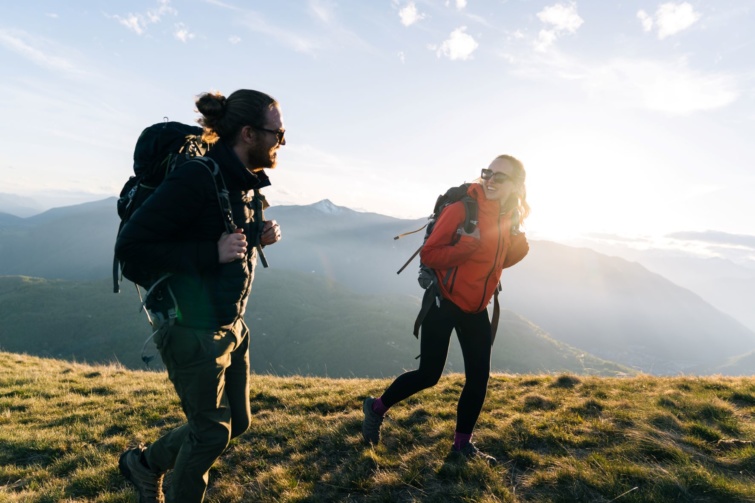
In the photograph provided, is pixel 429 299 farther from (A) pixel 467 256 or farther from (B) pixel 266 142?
(B) pixel 266 142

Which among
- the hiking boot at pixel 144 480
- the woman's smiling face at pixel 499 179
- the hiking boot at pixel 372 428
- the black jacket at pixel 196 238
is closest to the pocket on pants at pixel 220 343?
the black jacket at pixel 196 238

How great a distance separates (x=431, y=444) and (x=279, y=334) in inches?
6540

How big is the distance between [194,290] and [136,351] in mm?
157470

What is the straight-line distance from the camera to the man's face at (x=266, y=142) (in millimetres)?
3773

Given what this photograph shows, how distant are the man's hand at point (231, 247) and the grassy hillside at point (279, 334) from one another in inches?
4796

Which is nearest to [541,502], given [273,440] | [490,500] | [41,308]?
[490,500]

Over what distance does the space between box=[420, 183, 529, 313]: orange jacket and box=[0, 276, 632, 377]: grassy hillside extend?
120176 millimetres

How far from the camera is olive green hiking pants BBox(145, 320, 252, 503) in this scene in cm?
338

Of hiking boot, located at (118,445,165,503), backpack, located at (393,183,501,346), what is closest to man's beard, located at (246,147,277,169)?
backpack, located at (393,183,501,346)

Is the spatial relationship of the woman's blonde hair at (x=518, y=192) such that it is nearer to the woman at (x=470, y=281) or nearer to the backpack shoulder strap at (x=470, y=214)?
the woman at (x=470, y=281)

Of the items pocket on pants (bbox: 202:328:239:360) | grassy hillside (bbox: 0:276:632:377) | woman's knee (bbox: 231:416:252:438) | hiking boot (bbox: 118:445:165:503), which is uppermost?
pocket on pants (bbox: 202:328:239:360)

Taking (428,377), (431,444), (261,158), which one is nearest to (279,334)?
(431,444)

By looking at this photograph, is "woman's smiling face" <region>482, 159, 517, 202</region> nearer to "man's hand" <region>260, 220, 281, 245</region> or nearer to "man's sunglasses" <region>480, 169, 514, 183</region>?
"man's sunglasses" <region>480, 169, 514, 183</region>

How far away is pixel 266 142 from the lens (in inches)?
151
